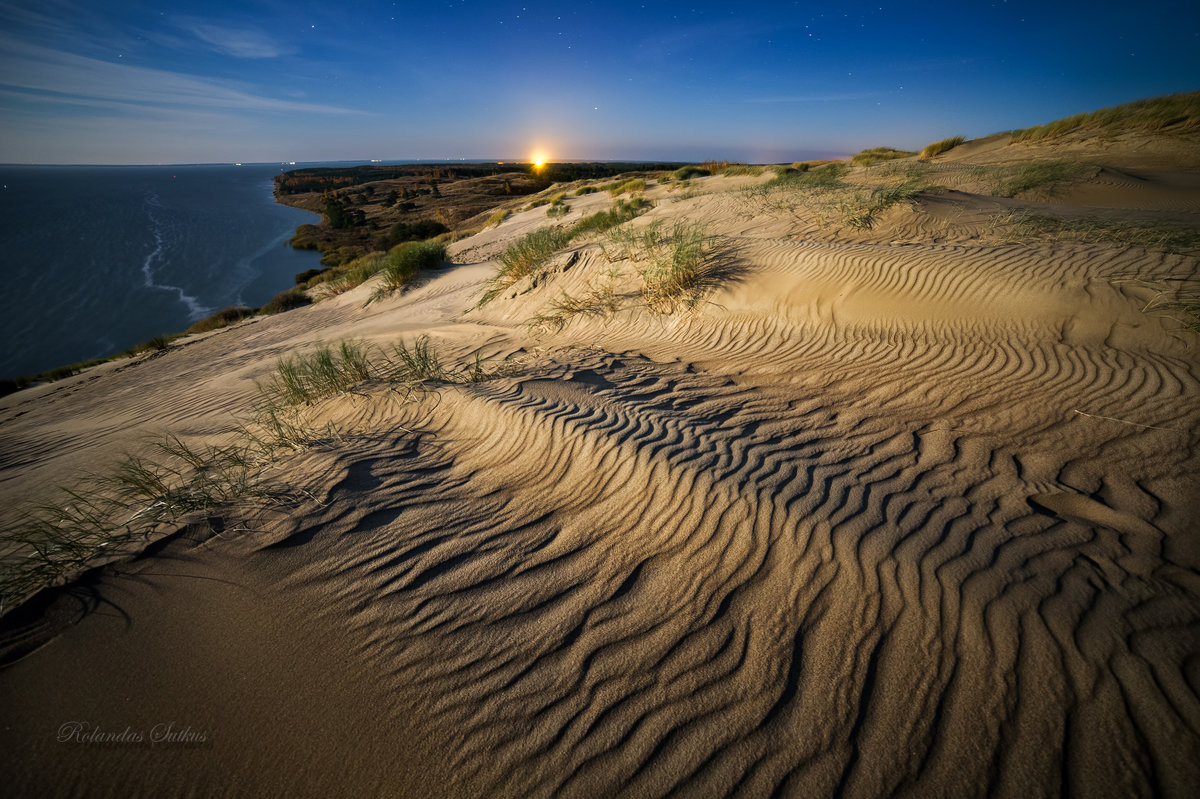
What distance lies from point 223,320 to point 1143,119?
34.0 m

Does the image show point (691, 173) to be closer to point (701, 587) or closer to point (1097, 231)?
point (1097, 231)

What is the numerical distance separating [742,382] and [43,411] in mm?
11539

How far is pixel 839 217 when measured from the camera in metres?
8.21

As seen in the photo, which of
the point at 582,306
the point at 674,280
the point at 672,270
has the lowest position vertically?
the point at 582,306

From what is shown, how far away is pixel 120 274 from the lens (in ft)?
67.5

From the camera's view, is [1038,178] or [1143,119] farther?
[1143,119]

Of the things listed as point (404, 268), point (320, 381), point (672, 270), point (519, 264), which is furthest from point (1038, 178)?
point (320, 381)

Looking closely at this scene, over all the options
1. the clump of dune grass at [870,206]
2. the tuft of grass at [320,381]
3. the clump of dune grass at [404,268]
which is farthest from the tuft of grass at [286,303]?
the clump of dune grass at [870,206]

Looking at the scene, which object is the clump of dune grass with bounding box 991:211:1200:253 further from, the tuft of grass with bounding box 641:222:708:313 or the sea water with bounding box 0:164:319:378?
the sea water with bounding box 0:164:319:378

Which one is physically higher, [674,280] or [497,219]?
[674,280]

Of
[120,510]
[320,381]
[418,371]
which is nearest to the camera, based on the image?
[120,510]

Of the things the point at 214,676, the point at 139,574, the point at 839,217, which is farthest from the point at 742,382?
the point at 839,217

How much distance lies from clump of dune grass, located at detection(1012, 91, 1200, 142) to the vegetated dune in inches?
770

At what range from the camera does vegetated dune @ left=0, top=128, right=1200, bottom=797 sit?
1612 mm
